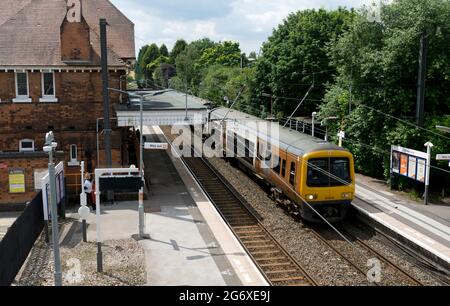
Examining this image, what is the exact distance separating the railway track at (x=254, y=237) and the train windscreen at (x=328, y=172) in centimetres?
242

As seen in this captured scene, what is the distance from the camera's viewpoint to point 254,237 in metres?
16.5

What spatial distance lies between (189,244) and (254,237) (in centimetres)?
230

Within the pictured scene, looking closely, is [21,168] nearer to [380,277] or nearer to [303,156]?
[303,156]

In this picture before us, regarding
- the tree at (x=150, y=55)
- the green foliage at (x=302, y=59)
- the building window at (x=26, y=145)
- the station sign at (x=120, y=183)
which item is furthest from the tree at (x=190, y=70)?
the station sign at (x=120, y=183)

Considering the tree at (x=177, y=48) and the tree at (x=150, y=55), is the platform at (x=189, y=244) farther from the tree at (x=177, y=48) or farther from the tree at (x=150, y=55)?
the tree at (x=150, y=55)

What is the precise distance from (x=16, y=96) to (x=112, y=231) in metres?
8.63

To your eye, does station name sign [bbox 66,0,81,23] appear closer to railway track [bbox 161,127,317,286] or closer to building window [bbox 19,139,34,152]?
building window [bbox 19,139,34,152]

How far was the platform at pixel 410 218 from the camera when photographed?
14.9 meters

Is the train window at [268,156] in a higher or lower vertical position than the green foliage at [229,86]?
lower

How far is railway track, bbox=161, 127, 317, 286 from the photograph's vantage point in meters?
13.4

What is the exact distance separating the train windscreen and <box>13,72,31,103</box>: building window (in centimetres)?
1259

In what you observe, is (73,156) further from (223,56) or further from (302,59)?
(223,56)

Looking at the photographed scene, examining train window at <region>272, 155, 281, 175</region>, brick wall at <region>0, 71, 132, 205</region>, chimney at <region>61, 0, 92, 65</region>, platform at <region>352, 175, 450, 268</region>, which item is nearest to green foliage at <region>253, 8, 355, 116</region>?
platform at <region>352, 175, 450, 268</region>

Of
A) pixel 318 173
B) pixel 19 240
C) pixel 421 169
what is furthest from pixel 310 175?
pixel 19 240
